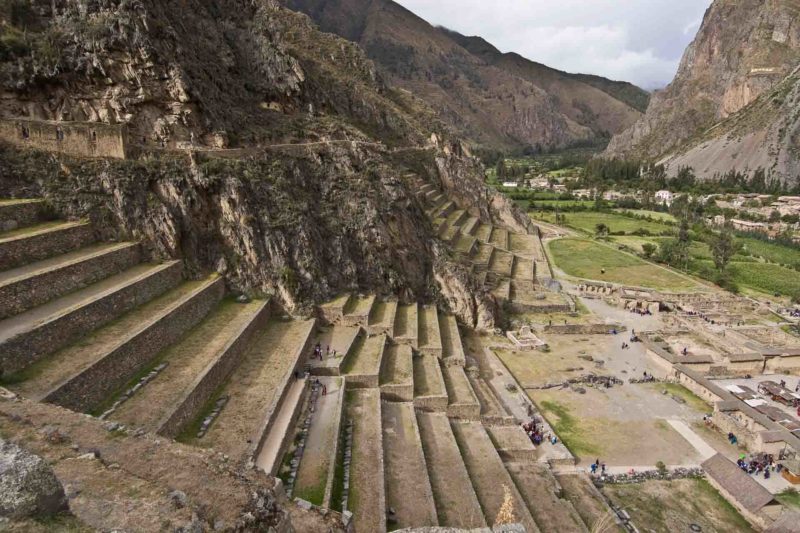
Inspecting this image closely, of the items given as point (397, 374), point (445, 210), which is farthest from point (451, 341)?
point (445, 210)

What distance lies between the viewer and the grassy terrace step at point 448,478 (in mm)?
14711

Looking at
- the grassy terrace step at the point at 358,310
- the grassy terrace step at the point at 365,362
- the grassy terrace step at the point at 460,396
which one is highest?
the grassy terrace step at the point at 358,310

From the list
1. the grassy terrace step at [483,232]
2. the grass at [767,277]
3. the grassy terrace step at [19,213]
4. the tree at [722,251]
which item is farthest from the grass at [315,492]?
the tree at [722,251]

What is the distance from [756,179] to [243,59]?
128 m

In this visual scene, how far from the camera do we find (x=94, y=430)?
32.5 feet

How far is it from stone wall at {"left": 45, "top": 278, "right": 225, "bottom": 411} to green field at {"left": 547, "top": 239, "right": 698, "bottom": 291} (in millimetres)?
42154

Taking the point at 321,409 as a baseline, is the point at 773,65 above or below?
above

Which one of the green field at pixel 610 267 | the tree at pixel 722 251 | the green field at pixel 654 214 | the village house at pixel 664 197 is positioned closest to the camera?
the green field at pixel 610 267

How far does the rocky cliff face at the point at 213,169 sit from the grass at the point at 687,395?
11.9 meters

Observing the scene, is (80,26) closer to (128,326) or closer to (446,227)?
(128,326)

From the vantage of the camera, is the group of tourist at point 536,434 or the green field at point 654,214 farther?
the green field at point 654,214

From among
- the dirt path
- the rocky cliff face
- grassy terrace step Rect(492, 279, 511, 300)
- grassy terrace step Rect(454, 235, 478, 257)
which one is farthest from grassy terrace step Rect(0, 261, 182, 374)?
grassy terrace step Rect(454, 235, 478, 257)

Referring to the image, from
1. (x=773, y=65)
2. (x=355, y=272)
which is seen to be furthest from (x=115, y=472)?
(x=773, y=65)

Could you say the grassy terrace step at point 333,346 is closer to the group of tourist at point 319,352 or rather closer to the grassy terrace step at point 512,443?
the group of tourist at point 319,352
